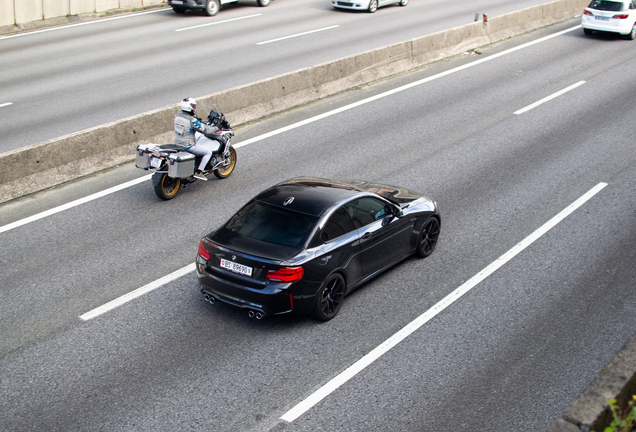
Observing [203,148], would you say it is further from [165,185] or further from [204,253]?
[204,253]

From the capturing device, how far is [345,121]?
15.5 meters

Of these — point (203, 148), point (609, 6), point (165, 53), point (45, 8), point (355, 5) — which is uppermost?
point (609, 6)

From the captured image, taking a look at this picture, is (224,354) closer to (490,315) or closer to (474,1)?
(490,315)

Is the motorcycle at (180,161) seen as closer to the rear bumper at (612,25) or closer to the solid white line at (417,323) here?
the solid white line at (417,323)

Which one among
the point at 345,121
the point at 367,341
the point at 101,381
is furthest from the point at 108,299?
the point at 345,121

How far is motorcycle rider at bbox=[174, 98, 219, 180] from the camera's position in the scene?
455 inches

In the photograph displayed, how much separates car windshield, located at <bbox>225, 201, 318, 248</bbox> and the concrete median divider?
208 inches

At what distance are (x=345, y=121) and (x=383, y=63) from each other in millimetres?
4334

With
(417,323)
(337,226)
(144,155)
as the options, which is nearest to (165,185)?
(144,155)

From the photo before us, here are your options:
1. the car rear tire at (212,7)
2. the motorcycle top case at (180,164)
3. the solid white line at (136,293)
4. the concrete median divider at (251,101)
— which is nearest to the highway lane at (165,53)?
the car rear tire at (212,7)

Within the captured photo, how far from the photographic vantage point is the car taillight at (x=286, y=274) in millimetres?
7277

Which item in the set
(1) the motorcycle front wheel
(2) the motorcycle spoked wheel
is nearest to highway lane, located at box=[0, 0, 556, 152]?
(1) the motorcycle front wheel

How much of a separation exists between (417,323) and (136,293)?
3.58 meters

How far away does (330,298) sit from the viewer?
777 centimetres
